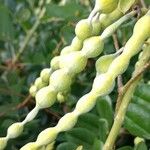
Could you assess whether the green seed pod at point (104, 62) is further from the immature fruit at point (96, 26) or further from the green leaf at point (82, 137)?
the green leaf at point (82, 137)

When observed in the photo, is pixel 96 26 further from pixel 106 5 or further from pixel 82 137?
pixel 82 137

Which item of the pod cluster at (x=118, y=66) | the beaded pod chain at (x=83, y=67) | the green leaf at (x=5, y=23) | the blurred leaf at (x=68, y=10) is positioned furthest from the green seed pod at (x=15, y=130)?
the green leaf at (x=5, y=23)

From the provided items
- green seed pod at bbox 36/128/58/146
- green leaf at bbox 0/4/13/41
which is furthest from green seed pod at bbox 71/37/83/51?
green leaf at bbox 0/4/13/41

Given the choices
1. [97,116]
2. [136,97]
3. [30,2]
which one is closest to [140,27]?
[136,97]

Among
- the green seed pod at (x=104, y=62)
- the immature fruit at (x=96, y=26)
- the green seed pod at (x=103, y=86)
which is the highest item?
the immature fruit at (x=96, y=26)

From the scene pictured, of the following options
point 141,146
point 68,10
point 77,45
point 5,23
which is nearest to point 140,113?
point 141,146

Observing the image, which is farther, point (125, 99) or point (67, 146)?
point (67, 146)

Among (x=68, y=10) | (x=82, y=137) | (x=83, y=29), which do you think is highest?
(x=83, y=29)

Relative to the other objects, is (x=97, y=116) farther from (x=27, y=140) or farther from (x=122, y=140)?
(x=27, y=140)
